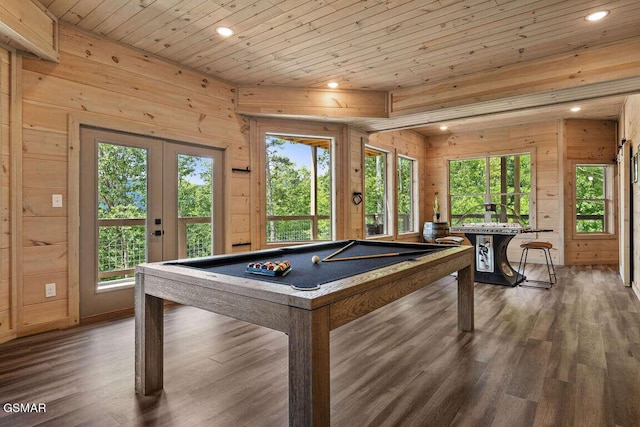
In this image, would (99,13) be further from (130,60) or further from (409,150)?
(409,150)

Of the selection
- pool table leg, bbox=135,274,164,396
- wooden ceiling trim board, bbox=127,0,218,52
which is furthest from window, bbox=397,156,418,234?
pool table leg, bbox=135,274,164,396

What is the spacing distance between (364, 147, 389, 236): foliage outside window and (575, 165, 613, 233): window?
3.73 metres

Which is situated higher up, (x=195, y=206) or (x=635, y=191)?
(x=635, y=191)

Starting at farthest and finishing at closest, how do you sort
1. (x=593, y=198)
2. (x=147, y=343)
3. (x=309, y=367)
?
1. (x=593, y=198)
2. (x=147, y=343)
3. (x=309, y=367)

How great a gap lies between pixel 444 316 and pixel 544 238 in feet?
15.6

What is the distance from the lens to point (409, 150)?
7.77 m

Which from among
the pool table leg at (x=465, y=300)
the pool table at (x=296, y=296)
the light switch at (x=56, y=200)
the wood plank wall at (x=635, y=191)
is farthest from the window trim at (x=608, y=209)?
the light switch at (x=56, y=200)

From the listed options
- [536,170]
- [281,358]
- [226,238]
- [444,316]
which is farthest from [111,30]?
[536,170]

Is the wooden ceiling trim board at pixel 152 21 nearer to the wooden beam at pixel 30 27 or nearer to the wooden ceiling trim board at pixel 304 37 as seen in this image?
the wooden beam at pixel 30 27

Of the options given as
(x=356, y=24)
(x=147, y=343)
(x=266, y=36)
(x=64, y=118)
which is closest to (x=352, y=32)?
(x=356, y=24)

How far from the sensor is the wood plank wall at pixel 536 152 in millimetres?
6895

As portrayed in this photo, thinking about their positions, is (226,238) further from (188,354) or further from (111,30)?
(111,30)

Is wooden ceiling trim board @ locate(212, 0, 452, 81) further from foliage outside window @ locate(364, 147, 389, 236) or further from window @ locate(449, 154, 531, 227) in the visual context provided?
window @ locate(449, 154, 531, 227)

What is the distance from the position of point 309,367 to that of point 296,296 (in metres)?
0.27
